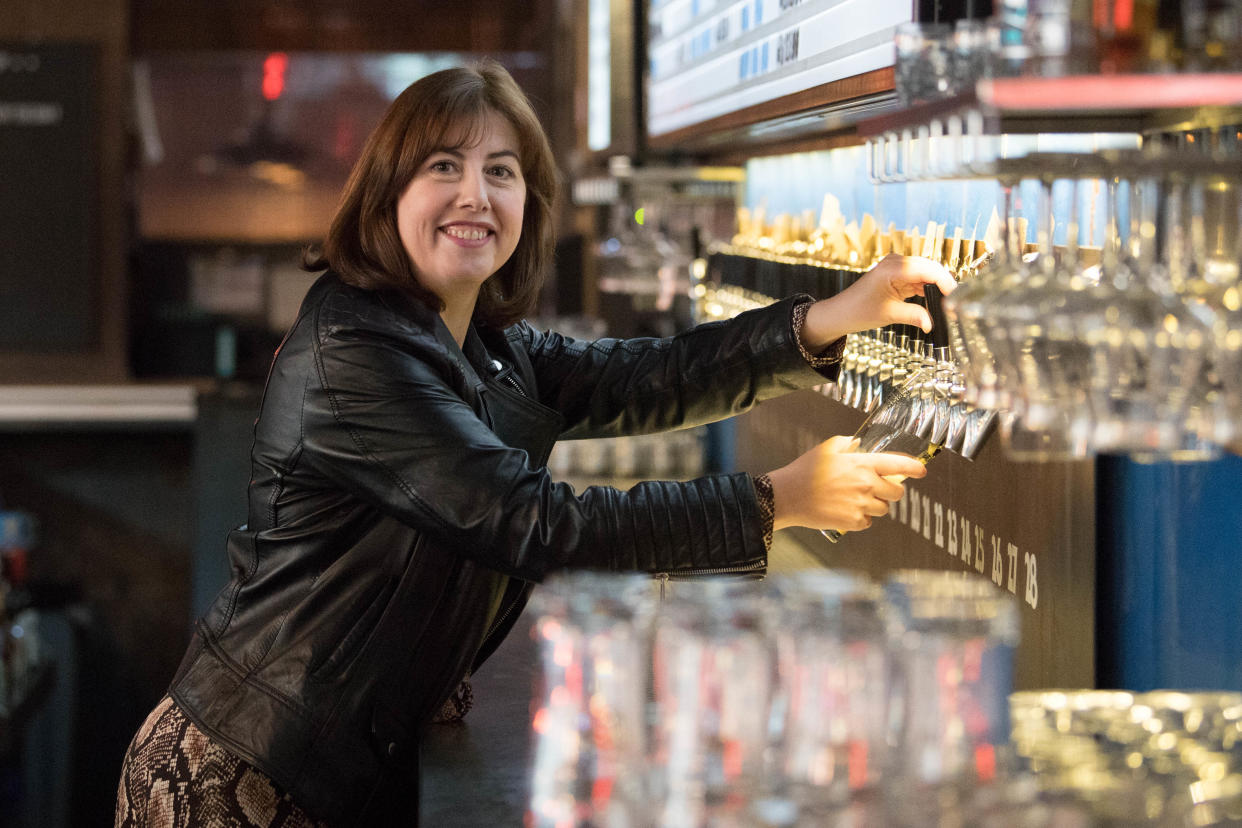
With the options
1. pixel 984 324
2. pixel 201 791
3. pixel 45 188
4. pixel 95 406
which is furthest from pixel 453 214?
pixel 45 188

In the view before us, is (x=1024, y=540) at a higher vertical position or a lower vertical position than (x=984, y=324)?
lower

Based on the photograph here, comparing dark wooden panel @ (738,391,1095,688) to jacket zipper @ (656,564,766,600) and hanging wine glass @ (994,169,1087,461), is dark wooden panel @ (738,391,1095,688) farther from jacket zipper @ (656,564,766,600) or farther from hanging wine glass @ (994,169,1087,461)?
hanging wine glass @ (994,169,1087,461)

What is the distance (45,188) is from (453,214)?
5.05 metres

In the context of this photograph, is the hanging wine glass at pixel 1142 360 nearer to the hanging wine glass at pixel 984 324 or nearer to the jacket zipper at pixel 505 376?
the hanging wine glass at pixel 984 324

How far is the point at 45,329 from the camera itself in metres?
6.73

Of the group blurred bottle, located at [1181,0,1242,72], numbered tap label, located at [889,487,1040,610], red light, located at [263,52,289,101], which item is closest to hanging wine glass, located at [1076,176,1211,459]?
blurred bottle, located at [1181,0,1242,72]

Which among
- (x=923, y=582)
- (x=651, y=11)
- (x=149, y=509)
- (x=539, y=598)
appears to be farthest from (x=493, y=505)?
(x=149, y=509)

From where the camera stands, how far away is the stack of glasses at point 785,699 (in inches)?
43.7

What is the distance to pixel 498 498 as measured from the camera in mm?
1864

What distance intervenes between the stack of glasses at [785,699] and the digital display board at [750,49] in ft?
2.76

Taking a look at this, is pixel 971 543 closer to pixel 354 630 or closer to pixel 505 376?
pixel 505 376

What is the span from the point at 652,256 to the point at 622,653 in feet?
10.6

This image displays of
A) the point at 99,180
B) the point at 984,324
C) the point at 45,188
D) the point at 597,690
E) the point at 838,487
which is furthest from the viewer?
the point at 99,180

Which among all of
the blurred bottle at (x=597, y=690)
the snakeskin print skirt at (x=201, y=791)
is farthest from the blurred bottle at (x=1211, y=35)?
the snakeskin print skirt at (x=201, y=791)
